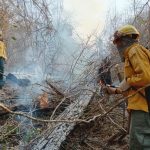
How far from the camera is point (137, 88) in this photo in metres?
3.61

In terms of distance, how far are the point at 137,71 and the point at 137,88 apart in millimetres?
251

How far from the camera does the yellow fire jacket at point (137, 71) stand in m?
3.41

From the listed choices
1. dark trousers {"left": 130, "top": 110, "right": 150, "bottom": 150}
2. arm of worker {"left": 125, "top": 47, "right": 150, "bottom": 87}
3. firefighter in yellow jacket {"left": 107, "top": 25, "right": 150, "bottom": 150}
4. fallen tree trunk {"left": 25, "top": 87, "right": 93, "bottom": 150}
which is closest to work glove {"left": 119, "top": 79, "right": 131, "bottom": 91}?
firefighter in yellow jacket {"left": 107, "top": 25, "right": 150, "bottom": 150}

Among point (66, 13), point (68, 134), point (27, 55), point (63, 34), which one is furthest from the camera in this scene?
point (66, 13)

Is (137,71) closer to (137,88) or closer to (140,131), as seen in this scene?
(137,88)

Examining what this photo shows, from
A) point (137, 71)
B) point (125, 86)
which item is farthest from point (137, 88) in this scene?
point (137, 71)

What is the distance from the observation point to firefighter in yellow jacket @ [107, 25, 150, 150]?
3434 mm

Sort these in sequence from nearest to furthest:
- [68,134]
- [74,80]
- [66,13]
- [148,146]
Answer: [148,146] < [68,134] < [74,80] < [66,13]

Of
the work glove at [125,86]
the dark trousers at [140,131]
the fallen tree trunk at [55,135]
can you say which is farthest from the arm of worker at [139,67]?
the fallen tree trunk at [55,135]

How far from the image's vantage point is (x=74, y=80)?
287 inches

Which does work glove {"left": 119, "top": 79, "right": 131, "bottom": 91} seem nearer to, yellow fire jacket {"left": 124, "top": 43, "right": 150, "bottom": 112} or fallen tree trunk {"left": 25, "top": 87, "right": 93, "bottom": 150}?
yellow fire jacket {"left": 124, "top": 43, "right": 150, "bottom": 112}

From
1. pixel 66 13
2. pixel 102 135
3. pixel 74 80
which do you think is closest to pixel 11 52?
pixel 66 13

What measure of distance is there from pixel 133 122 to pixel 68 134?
147 centimetres

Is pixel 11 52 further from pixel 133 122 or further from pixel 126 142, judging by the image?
pixel 133 122
